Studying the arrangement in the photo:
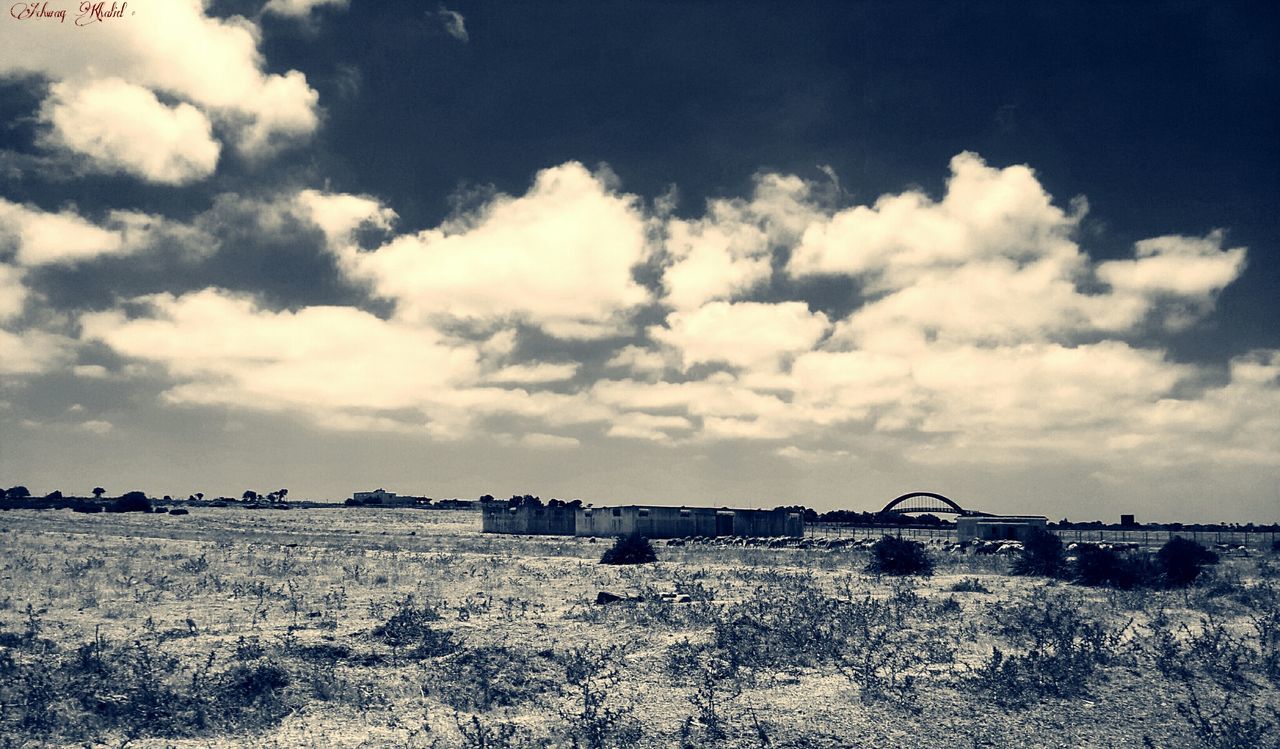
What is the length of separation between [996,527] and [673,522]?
31.4 meters

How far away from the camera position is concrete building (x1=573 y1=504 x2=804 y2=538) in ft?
260

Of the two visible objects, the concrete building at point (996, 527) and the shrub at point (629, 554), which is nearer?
the shrub at point (629, 554)

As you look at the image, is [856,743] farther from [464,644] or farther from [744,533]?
[744,533]

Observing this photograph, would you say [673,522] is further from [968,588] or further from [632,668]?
[632,668]

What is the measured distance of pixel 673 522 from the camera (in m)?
81.4

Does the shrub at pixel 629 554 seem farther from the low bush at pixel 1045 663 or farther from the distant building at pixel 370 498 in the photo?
the distant building at pixel 370 498

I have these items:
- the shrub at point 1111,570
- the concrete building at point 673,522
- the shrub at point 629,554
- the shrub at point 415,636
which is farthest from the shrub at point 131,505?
the shrub at point 1111,570

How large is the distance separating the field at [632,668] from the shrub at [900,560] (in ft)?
30.1

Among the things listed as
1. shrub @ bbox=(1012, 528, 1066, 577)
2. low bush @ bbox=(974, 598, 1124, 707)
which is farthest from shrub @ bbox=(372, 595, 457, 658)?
shrub @ bbox=(1012, 528, 1066, 577)

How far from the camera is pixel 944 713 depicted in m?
12.2

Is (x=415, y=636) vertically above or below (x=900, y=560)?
below

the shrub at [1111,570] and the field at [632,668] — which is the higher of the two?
the shrub at [1111,570]

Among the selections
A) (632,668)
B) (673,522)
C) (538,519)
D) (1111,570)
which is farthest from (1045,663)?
(538,519)

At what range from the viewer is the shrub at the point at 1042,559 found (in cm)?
3525
